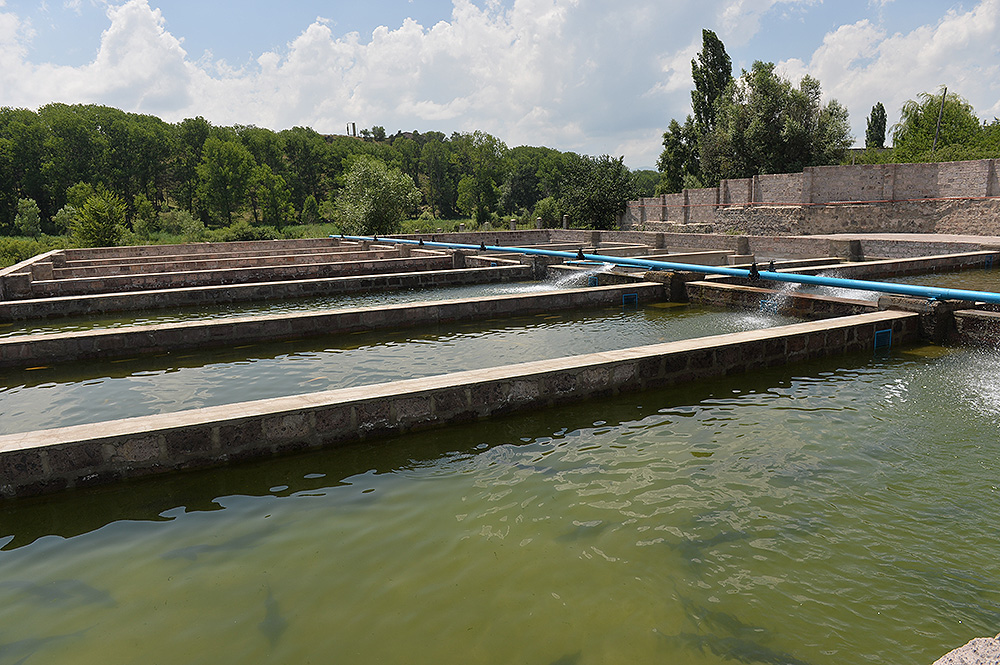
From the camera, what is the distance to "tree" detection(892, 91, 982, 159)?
1850 inches

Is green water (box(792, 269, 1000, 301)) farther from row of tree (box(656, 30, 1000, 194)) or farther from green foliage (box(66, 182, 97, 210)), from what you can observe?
green foliage (box(66, 182, 97, 210))

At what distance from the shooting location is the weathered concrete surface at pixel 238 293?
12.6 metres

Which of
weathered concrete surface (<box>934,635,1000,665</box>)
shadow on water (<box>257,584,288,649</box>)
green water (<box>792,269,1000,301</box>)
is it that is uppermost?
green water (<box>792,269,1000,301</box>)

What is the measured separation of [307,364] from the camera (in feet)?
27.4

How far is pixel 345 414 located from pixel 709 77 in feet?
153

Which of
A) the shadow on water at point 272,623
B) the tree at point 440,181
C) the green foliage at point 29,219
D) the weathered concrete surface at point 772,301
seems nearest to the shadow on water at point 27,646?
the shadow on water at point 272,623

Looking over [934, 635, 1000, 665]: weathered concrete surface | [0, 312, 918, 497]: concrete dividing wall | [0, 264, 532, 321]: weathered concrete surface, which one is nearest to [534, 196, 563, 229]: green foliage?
[0, 264, 532, 321]: weathered concrete surface

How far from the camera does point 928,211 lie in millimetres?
23750

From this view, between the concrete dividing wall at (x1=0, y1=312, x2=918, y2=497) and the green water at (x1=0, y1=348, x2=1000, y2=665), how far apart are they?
18cm

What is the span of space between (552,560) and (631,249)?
18382mm

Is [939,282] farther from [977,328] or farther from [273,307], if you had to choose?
[273,307]

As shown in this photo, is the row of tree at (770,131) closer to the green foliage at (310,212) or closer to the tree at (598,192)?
the tree at (598,192)

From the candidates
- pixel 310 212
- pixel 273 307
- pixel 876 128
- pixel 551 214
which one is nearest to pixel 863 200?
pixel 551 214

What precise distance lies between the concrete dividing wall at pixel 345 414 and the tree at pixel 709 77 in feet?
138
